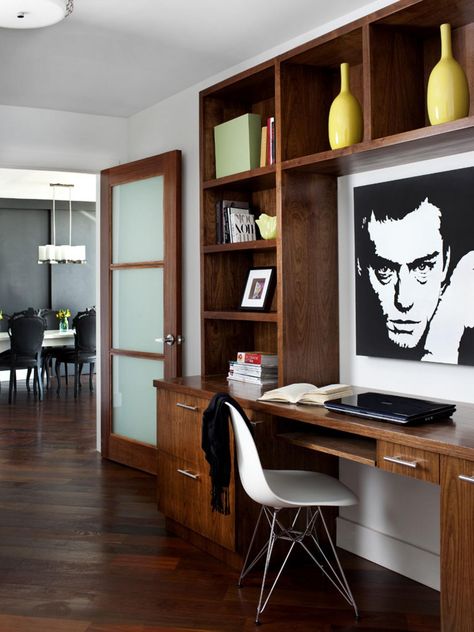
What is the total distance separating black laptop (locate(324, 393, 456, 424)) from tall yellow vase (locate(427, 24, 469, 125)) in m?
1.07

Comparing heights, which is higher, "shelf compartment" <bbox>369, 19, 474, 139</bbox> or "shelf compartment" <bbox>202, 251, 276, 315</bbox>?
"shelf compartment" <bbox>369, 19, 474, 139</bbox>

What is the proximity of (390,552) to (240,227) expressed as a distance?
186 centimetres

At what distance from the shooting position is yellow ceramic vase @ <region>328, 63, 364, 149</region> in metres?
3.10

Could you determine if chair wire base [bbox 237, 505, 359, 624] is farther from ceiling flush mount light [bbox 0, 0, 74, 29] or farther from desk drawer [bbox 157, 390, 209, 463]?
ceiling flush mount light [bbox 0, 0, 74, 29]

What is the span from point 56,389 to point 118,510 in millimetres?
5247

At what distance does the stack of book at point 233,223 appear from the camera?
3.99 meters

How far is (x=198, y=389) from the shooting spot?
11.6ft

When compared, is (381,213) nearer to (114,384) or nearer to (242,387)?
(242,387)

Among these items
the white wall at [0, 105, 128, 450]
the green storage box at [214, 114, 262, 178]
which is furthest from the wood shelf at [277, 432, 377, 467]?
the white wall at [0, 105, 128, 450]

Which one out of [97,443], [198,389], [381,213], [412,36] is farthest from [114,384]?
[412,36]

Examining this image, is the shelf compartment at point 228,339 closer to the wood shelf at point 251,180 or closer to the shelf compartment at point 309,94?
the wood shelf at point 251,180

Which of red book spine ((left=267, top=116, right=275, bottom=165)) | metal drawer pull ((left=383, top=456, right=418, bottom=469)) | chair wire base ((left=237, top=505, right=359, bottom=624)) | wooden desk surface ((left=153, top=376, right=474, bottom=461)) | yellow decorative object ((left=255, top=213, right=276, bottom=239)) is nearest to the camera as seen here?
wooden desk surface ((left=153, top=376, right=474, bottom=461))

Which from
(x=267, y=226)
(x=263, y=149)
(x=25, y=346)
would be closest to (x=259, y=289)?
(x=267, y=226)

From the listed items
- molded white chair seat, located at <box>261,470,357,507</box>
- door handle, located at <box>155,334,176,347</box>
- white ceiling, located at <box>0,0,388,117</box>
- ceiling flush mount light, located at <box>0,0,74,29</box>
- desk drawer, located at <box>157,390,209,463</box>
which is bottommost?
molded white chair seat, located at <box>261,470,357,507</box>
